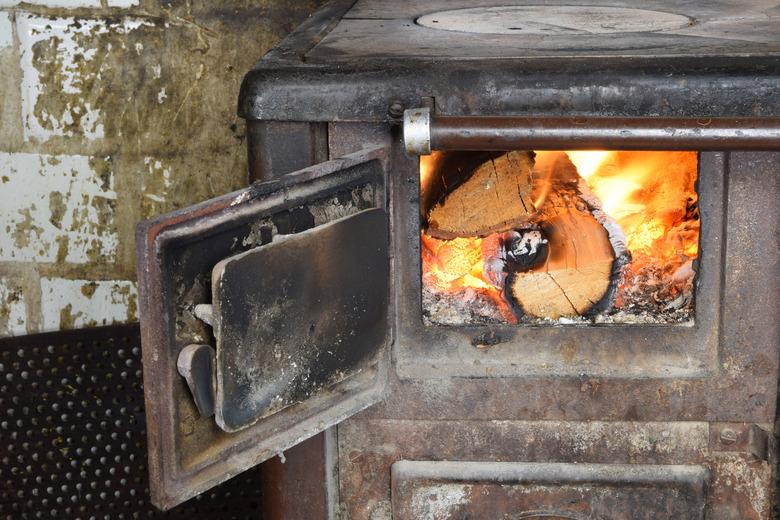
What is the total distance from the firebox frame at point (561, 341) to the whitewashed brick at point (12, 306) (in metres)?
1.08

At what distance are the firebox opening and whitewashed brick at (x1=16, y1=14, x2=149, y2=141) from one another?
37.5 inches

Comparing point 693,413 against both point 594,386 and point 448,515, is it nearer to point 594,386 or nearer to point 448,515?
point 594,386

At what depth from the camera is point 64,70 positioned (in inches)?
84.9

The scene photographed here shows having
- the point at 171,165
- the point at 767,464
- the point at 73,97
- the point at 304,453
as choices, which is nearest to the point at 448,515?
the point at 304,453

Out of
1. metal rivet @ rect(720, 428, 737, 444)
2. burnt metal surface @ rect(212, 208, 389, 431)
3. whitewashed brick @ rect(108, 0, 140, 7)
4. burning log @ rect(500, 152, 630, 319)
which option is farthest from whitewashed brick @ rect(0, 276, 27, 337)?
metal rivet @ rect(720, 428, 737, 444)

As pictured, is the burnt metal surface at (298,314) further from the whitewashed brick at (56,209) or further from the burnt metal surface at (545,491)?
the whitewashed brick at (56,209)

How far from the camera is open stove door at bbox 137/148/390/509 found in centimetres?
121

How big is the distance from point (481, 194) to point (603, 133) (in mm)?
347

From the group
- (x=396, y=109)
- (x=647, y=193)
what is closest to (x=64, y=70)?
(x=396, y=109)

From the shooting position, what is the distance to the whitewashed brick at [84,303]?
7.38 feet

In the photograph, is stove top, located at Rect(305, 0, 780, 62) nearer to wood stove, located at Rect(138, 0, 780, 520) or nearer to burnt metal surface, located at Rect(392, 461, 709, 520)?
wood stove, located at Rect(138, 0, 780, 520)

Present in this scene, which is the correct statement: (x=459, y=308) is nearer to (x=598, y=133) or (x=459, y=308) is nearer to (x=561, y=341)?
(x=561, y=341)

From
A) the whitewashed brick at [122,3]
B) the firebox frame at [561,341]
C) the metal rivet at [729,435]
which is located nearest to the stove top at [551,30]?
the firebox frame at [561,341]

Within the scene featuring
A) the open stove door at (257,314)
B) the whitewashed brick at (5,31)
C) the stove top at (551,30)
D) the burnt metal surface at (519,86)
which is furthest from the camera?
the whitewashed brick at (5,31)
